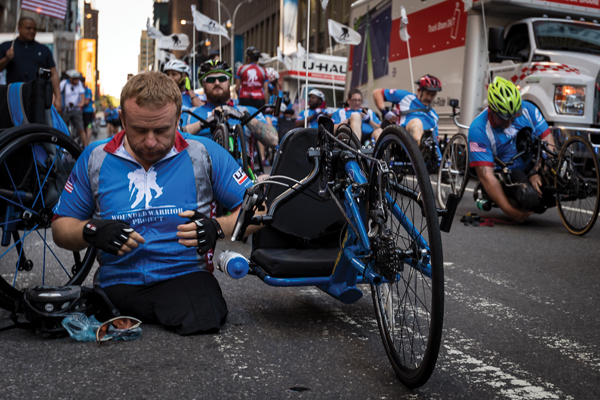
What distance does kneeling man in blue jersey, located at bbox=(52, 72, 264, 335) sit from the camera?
3387 millimetres

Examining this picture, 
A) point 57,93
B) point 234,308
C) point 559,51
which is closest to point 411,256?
point 234,308

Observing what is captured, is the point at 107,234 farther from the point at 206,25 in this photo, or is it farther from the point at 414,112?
the point at 206,25

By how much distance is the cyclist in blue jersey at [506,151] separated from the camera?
750 cm

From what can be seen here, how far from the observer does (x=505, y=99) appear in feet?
24.2

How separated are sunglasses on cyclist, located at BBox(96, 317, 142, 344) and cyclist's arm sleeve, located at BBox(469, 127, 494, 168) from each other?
5.28 meters

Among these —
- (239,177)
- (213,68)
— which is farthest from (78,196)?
(213,68)

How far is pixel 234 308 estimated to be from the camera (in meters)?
4.06

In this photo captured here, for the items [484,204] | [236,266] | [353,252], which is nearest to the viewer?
[353,252]

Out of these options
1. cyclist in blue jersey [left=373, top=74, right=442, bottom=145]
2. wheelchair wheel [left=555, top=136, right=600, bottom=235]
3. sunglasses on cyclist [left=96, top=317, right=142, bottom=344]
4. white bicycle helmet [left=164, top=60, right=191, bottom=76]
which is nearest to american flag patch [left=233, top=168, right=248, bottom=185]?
sunglasses on cyclist [left=96, top=317, right=142, bottom=344]

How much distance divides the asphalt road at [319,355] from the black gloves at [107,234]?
49cm

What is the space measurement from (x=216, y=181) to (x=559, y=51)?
9.32m

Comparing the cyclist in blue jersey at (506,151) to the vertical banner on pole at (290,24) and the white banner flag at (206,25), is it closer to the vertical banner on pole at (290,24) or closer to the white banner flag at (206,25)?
the white banner flag at (206,25)

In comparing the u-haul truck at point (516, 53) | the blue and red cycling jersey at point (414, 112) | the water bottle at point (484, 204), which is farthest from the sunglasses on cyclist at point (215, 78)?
the u-haul truck at point (516, 53)

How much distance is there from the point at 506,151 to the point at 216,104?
10.7 feet
